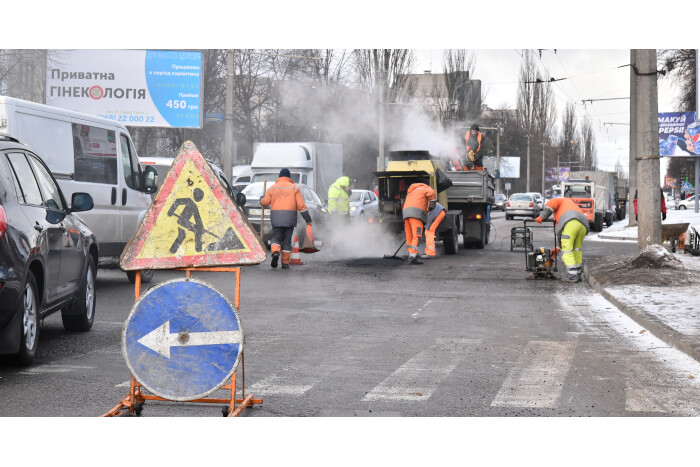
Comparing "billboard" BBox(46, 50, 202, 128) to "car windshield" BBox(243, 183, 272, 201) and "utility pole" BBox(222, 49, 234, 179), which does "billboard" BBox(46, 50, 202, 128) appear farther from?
"car windshield" BBox(243, 183, 272, 201)

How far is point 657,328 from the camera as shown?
9586 millimetres

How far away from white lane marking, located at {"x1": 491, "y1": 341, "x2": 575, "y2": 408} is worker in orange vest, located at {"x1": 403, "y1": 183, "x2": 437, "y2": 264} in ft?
34.3

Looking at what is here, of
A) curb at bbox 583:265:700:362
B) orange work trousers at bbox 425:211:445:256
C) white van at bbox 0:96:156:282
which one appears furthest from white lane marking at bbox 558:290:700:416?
orange work trousers at bbox 425:211:445:256

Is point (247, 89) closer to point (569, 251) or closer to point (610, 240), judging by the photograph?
point (610, 240)

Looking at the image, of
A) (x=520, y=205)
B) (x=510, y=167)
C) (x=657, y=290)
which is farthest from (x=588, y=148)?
(x=657, y=290)

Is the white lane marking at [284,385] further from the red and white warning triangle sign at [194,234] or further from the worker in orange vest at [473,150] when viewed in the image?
the worker in orange vest at [473,150]

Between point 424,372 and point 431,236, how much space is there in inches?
538

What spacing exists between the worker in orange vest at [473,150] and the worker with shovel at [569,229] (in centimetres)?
921

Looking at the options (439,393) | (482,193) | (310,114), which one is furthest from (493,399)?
(310,114)

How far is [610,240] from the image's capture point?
32.2 m

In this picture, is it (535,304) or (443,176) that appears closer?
(535,304)

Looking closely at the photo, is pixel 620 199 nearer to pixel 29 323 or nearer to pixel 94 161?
pixel 94 161

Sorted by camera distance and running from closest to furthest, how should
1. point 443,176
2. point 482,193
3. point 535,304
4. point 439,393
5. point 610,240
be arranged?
1. point 439,393
2. point 535,304
3. point 443,176
4. point 482,193
5. point 610,240

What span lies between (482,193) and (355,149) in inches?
953
